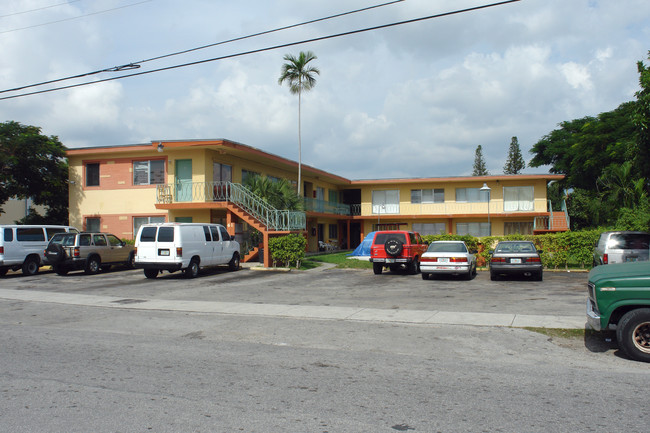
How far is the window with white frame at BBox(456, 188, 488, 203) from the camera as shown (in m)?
39.1

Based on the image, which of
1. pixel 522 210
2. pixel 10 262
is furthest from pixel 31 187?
pixel 522 210

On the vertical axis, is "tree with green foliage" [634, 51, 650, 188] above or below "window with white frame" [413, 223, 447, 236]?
above

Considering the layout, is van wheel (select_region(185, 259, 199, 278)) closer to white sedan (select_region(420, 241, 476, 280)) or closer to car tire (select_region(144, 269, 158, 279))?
car tire (select_region(144, 269, 158, 279))

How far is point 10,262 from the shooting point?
814 inches

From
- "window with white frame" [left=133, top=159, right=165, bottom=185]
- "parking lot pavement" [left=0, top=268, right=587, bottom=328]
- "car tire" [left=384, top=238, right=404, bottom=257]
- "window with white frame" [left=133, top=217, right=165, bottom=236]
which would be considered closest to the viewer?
"parking lot pavement" [left=0, top=268, right=587, bottom=328]

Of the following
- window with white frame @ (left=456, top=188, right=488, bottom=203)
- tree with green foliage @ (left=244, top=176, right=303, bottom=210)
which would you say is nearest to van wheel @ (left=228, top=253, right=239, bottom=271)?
tree with green foliage @ (left=244, top=176, right=303, bottom=210)

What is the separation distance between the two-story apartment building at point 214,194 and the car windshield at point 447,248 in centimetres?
741

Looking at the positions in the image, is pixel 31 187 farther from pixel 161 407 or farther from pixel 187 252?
pixel 161 407

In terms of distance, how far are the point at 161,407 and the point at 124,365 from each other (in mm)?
Answer: 2052

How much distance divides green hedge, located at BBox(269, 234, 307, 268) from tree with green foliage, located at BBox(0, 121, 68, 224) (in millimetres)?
14756

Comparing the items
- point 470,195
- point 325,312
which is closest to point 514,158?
point 470,195

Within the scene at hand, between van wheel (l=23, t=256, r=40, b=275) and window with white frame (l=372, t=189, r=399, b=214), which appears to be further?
window with white frame (l=372, t=189, r=399, b=214)

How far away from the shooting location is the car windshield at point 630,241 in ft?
53.2

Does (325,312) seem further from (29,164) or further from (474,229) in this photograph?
(474,229)
